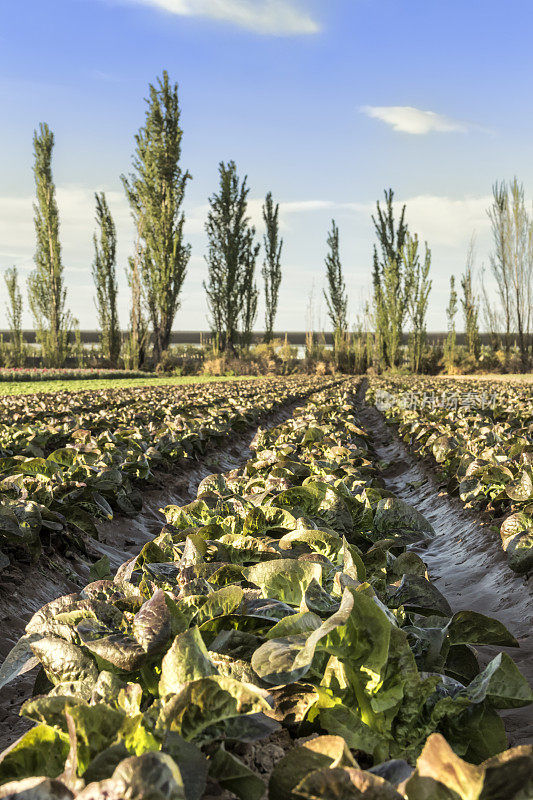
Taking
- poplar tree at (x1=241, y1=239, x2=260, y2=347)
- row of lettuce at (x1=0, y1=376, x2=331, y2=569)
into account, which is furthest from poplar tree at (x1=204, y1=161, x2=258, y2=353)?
row of lettuce at (x1=0, y1=376, x2=331, y2=569)

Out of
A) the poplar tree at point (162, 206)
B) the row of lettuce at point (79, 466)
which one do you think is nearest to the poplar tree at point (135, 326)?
the poplar tree at point (162, 206)

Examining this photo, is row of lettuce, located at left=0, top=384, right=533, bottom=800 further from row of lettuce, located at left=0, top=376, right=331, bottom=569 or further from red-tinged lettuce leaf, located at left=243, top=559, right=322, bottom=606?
row of lettuce, located at left=0, top=376, right=331, bottom=569

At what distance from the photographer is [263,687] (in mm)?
1316

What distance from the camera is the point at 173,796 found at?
2.86 ft

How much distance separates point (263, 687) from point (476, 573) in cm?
284

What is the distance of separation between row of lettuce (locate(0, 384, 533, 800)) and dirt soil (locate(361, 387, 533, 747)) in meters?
0.49

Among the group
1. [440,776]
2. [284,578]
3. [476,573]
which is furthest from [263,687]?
[476,573]

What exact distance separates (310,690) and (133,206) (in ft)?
108

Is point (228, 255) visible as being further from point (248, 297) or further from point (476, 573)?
point (476, 573)

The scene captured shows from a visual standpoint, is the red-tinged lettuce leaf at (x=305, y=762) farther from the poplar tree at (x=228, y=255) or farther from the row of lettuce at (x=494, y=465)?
the poplar tree at (x=228, y=255)

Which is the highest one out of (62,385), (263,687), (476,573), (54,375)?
(54,375)

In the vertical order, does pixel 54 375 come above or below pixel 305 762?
above

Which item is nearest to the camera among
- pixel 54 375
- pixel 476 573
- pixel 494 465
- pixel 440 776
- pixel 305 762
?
pixel 440 776

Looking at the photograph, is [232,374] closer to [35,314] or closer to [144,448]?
[35,314]
